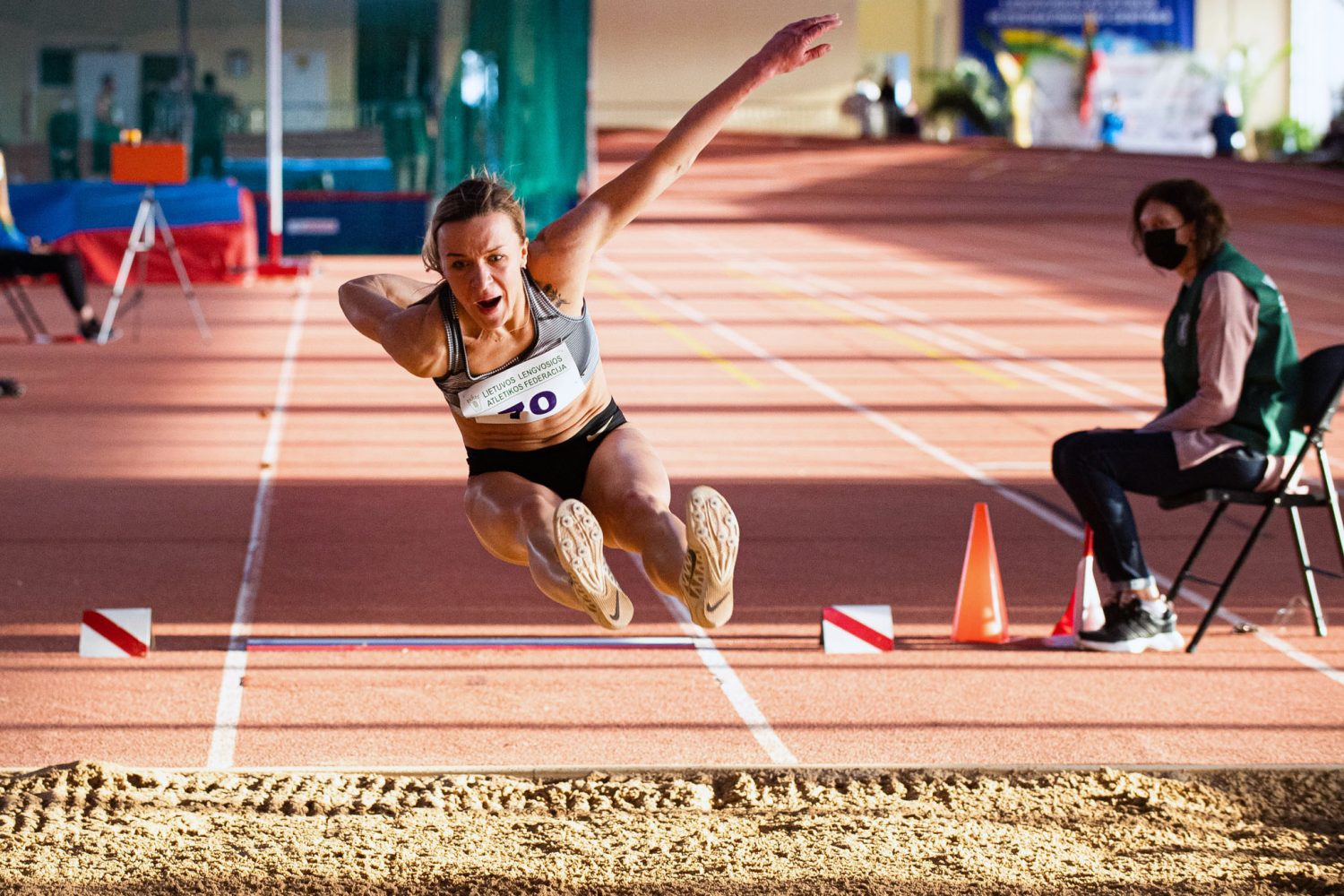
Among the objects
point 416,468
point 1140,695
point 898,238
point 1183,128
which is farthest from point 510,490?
point 1183,128

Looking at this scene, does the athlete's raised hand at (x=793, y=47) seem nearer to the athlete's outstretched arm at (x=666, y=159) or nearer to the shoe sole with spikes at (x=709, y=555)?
the athlete's outstretched arm at (x=666, y=159)

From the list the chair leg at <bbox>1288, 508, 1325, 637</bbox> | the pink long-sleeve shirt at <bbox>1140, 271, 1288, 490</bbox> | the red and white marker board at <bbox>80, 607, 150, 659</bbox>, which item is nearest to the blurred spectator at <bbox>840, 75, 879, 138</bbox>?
the chair leg at <bbox>1288, 508, 1325, 637</bbox>

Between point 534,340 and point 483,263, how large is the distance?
34 centimetres

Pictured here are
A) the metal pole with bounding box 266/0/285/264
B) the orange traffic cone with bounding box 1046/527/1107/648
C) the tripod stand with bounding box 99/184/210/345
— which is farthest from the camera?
the metal pole with bounding box 266/0/285/264

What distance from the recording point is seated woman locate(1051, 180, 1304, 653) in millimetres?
5629

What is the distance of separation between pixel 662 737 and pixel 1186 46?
35792 millimetres

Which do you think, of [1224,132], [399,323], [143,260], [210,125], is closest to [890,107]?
[1224,132]

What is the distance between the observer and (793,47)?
13.2ft

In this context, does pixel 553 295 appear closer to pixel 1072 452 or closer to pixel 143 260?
pixel 1072 452

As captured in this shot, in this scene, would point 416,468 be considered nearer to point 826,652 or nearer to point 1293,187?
point 826,652

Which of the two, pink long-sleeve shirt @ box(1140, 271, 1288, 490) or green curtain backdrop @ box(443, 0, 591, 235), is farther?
green curtain backdrop @ box(443, 0, 591, 235)

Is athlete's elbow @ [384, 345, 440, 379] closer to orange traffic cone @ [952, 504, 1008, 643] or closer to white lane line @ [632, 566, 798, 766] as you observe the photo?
white lane line @ [632, 566, 798, 766]

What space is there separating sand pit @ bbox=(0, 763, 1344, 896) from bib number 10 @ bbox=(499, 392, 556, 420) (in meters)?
1.10

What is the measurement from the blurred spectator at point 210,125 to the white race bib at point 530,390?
52.3 ft
